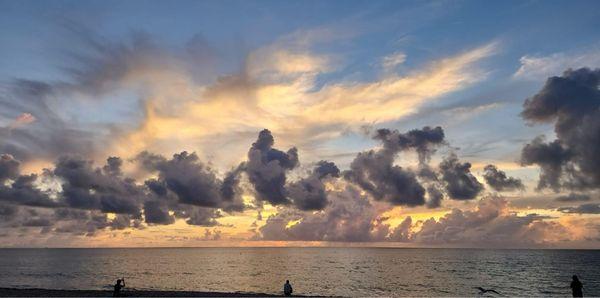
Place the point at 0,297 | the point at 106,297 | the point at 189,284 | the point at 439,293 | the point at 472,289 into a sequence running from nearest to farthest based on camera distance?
the point at 0,297 < the point at 106,297 < the point at 439,293 < the point at 472,289 < the point at 189,284

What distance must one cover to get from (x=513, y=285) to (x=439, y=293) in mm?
27629

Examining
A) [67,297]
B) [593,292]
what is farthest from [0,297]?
[593,292]

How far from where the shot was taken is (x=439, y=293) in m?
80.1

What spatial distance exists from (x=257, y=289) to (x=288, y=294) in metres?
36.2

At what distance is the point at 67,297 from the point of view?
4725 cm

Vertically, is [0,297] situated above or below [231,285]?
above

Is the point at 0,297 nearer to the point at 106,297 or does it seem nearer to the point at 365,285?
the point at 106,297

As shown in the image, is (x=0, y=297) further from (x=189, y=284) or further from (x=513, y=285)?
(x=513, y=285)

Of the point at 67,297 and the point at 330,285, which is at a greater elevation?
the point at 67,297

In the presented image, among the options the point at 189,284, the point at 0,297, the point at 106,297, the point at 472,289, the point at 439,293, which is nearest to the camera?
the point at 0,297

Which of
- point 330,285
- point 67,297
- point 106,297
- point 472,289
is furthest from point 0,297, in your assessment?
point 472,289

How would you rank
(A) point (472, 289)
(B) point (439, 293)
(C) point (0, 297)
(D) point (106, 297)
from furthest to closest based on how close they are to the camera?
(A) point (472, 289) → (B) point (439, 293) → (D) point (106, 297) → (C) point (0, 297)

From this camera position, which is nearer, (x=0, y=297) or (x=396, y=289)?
(x=0, y=297)

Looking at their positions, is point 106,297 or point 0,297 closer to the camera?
point 0,297
